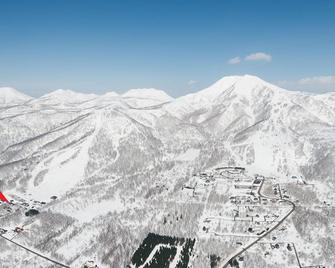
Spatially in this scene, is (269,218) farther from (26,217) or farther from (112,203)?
(26,217)

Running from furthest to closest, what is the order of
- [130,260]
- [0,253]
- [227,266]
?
[0,253] < [130,260] < [227,266]

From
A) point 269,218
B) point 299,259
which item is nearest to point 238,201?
point 269,218

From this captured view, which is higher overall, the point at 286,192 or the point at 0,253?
the point at 286,192

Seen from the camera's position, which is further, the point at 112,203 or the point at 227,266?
the point at 112,203

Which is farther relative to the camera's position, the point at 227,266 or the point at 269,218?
the point at 269,218

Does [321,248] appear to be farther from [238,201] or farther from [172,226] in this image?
[172,226]

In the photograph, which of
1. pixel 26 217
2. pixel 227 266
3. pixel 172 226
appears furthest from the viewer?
pixel 26 217

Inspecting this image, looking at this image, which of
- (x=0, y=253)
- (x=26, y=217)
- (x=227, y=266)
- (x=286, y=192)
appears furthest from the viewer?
(x=286, y=192)

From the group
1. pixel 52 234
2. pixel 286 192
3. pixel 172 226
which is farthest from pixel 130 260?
pixel 286 192

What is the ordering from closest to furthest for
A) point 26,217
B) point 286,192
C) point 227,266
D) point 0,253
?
point 227,266 → point 0,253 → point 26,217 → point 286,192
